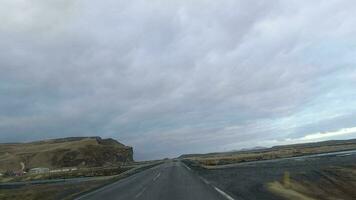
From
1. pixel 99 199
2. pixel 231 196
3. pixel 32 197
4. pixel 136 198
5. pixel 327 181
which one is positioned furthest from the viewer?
pixel 32 197

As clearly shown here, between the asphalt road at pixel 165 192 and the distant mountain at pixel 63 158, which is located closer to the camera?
the asphalt road at pixel 165 192

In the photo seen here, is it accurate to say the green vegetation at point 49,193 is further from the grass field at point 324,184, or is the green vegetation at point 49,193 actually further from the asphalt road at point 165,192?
the grass field at point 324,184

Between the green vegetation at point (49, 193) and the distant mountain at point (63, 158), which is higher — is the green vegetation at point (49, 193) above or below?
below

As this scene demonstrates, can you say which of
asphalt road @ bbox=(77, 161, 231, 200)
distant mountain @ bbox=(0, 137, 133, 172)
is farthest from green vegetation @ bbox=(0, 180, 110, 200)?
distant mountain @ bbox=(0, 137, 133, 172)

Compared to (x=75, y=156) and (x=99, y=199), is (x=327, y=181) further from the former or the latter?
(x=75, y=156)

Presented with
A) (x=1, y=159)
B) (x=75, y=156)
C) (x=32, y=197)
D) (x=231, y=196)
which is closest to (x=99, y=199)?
(x=231, y=196)

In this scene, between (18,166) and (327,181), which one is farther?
(18,166)

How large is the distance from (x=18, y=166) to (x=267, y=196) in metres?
168

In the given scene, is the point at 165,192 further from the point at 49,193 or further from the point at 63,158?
the point at 63,158

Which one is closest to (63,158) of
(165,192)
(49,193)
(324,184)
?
(49,193)

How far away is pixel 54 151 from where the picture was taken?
611 ft

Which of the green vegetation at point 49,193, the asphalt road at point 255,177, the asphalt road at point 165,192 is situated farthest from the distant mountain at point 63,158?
the asphalt road at point 165,192

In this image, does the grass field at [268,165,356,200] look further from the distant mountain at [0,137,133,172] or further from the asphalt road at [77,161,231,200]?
the distant mountain at [0,137,133,172]

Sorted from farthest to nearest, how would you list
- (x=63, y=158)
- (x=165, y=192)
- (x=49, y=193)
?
(x=63, y=158) < (x=49, y=193) < (x=165, y=192)
